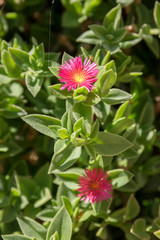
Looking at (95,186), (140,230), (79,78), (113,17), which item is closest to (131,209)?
(140,230)

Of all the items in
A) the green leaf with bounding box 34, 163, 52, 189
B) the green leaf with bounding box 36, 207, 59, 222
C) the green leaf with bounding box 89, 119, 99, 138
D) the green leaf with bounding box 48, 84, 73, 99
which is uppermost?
the green leaf with bounding box 48, 84, 73, 99

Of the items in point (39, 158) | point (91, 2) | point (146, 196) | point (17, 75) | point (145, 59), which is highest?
point (91, 2)

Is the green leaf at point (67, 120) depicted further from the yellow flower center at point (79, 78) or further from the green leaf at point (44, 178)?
the green leaf at point (44, 178)

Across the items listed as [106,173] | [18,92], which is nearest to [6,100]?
[18,92]

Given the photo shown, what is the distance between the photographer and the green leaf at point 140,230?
886 millimetres

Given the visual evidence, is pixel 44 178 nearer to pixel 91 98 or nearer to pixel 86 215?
pixel 86 215

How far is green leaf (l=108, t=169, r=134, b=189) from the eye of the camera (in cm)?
84

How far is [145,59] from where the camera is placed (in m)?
1.22

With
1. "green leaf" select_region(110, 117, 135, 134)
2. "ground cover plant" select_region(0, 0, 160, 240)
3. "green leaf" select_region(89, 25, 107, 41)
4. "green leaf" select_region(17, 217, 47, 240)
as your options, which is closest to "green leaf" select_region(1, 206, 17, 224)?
"ground cover plant" select_region(0, 0, 160, 240)

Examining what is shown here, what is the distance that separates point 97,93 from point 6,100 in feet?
0.96

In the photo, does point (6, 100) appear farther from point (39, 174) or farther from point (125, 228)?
point (125, 228)

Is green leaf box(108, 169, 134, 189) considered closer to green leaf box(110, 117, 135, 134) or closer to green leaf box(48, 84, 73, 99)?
green leaf box(110, 117, 135, 134)

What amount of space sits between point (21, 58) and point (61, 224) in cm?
40

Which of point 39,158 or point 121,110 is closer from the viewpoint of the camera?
point 121,110
